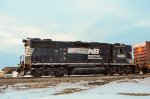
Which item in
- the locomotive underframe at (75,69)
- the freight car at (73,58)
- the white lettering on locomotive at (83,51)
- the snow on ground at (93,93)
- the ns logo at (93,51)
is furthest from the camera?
the ns logo at (93,51)

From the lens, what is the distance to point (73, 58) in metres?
27.8

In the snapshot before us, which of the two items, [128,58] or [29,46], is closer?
[29,46]

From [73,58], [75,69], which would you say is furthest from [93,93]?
[73,58]

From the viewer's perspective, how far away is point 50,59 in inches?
1046

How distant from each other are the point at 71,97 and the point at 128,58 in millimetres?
22443

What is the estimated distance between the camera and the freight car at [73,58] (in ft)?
85.0

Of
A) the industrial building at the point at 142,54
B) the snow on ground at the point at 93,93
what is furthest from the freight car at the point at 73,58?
the snow on ground at the point at 93,93

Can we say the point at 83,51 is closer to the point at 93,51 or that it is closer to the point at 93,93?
the point at 93,51

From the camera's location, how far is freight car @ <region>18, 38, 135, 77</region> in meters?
25.9

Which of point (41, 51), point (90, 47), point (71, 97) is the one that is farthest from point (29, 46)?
point (71, 97)

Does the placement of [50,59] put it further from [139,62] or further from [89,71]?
[139,62]

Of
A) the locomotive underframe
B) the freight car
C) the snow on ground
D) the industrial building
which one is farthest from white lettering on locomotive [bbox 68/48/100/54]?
the snow on ground

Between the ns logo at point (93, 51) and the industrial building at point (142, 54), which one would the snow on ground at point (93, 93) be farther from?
the industrial building at point (142, 54)

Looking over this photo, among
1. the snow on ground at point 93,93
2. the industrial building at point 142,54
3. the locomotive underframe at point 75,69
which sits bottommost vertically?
the snow on ground at point 93,93
